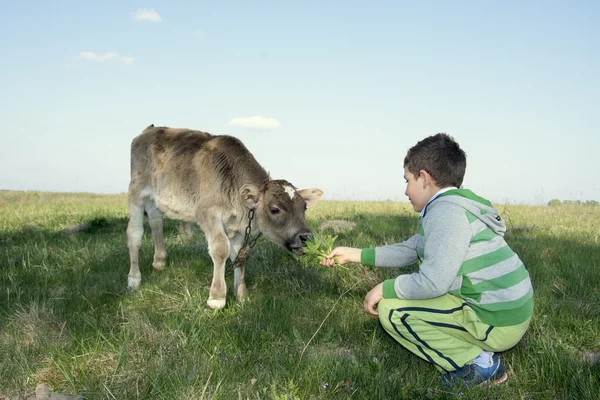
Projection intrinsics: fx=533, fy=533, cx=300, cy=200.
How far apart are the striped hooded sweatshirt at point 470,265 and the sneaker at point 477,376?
1.28ft

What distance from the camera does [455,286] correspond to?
4.11 meters

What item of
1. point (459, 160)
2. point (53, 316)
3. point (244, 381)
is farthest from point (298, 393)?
point (53, 316)

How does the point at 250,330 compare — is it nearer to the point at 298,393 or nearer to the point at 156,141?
the point at 298,393

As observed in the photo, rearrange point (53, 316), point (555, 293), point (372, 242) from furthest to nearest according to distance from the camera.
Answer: point (372, 242) < point (555, 293) < point (53, 316)

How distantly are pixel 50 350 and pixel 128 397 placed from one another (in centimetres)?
137

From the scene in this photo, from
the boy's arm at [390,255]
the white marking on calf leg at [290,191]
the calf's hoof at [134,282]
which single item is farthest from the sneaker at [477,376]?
the calf's hoof at [134,282]

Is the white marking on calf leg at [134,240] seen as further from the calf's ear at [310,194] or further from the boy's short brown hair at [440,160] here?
the boy's short brown hair at [440,160]

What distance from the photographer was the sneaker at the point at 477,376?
13.2 ft

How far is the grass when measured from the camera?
12.9 feet

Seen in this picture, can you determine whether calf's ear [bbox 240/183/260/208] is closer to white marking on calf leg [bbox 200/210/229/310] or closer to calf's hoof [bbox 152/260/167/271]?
white marking on calf leg [bbox 200/210/229/310]

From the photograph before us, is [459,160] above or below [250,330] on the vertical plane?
above

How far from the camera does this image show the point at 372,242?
866 cm

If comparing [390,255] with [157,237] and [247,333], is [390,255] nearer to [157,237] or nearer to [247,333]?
[247,333]

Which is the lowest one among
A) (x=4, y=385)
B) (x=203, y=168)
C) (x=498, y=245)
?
(x=4, y=385)
